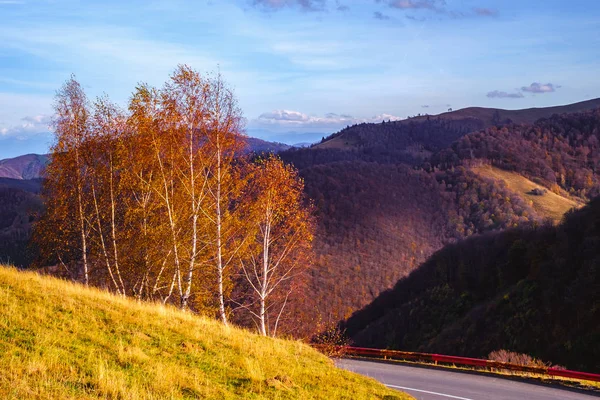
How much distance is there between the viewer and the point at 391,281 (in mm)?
117375

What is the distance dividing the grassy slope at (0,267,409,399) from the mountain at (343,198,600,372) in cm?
2286

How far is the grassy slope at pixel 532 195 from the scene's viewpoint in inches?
6038

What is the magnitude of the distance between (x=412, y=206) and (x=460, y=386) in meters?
144

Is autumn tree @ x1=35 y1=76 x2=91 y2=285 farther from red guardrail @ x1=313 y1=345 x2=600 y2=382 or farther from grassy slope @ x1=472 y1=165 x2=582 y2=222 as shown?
grassy slope @ x1=472 y1=165 x2=582 y2=222

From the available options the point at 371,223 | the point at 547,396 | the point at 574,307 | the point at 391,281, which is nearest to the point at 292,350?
the point at 547,396

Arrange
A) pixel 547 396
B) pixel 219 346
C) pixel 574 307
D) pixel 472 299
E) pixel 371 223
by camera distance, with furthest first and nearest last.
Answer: pixel 371 223 < pixel 472 299 < pixel 574 307 < pixel 547 396 < pixel 219 346

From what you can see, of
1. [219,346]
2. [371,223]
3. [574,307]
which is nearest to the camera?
[219,346]

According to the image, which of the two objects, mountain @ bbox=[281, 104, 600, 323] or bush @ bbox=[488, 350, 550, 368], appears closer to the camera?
bush @ bbox=[488, 350, 550, 368]

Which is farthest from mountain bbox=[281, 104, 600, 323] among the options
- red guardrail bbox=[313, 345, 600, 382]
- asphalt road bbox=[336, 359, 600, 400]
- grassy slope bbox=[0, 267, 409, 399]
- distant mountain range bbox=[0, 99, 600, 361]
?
grassy slope bbox=[0, 267, 409, 399]

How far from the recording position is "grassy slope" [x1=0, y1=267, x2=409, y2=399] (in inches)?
354

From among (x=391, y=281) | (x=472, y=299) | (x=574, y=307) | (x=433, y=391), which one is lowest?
(x=391, y=281)

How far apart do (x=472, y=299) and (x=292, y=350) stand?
1819 inches

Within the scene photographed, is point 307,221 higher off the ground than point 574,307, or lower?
higher

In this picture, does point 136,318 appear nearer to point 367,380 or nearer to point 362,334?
point 367,380
